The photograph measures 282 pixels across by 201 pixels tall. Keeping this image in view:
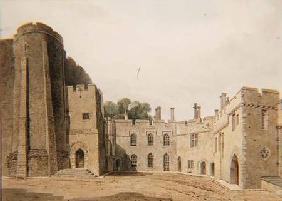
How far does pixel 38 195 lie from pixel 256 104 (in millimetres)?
14275

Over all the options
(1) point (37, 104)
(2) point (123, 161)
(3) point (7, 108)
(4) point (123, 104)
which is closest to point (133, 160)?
(2) point (123, 161)

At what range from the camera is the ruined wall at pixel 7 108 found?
980 inches

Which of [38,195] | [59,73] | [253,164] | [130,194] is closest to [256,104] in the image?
[253,164]

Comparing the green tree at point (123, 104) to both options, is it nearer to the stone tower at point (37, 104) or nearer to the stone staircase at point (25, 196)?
the stone tower at point (37, 104)

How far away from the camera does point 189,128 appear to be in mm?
40781

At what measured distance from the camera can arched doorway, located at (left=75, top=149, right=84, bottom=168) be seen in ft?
89.7

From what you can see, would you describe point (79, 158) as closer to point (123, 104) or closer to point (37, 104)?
point (37, 104)

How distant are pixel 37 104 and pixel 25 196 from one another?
1181cm

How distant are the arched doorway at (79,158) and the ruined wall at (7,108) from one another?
493 centimetres

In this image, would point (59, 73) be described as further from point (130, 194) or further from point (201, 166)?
point (201, 166)

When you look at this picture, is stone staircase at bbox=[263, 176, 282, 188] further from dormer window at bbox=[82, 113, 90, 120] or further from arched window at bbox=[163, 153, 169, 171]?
arched window at bbox=[163, 153, 169, 171]

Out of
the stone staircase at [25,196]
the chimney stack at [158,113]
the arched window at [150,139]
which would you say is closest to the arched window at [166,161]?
the arched window at [150,139]

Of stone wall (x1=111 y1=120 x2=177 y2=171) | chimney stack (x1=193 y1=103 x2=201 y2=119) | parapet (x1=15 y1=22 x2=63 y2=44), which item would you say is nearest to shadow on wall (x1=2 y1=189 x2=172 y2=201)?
parapet (x1=15 y1=22 x2=63 y2=44)

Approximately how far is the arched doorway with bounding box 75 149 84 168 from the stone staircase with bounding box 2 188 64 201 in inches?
427
